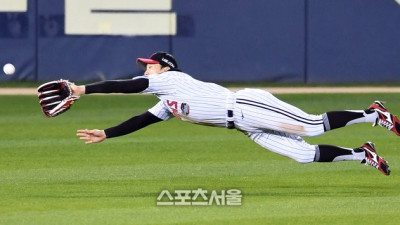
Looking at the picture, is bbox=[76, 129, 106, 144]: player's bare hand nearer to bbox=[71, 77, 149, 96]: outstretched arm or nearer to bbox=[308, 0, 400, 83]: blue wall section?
bbox=[71, 77, 149, 96]: outstretched arm

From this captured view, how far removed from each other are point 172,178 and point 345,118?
79.7 inches

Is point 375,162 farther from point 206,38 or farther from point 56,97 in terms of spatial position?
point 206,38

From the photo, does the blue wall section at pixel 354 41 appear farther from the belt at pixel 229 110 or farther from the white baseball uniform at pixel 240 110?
the belt at pixel 229 110

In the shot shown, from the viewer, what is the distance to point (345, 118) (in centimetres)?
1022

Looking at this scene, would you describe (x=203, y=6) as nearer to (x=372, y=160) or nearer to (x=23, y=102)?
(x=23, y=102)

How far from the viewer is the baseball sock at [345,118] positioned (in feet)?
33.3

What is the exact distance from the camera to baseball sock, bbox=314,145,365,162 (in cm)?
1016

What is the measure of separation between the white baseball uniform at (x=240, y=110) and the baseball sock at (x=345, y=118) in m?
0.07

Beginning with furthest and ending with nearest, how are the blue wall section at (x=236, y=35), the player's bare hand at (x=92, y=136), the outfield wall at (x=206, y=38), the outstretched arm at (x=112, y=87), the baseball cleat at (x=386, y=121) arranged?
the blue wall section at (x=236, y=35) < the outfield wall at (x=206, y=38) < the player's bare hand at (x=92, y=136) < the baseball cleat at (x=386, y=121) < the outstretched arm at (x=112, y=87)

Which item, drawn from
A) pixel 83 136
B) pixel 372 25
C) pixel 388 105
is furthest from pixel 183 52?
pixel 83 136

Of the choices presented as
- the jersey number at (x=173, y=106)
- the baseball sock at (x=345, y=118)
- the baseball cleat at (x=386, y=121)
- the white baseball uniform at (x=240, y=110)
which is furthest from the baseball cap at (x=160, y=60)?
the baseball cleat at (x=386, y=121)

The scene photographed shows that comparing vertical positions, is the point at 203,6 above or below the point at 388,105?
above

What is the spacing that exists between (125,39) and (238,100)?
14373mm

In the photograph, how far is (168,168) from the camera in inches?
480
